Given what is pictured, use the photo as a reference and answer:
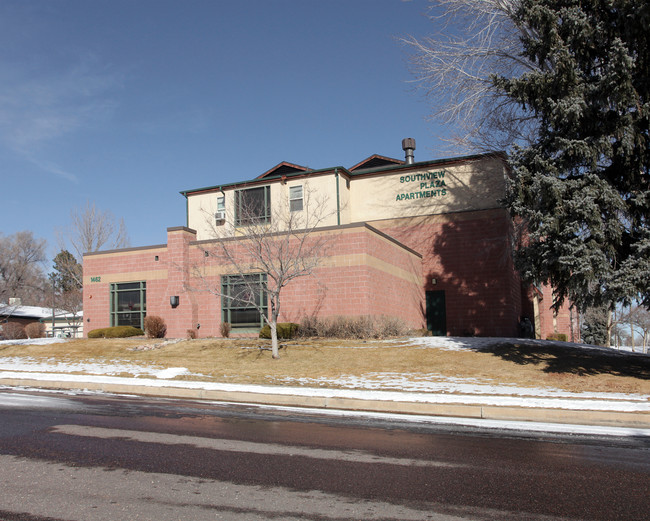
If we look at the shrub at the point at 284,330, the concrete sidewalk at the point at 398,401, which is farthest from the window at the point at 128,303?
the concrete sidewalk at the point at 398,401

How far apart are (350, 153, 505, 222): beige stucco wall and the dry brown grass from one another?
979 centimetres

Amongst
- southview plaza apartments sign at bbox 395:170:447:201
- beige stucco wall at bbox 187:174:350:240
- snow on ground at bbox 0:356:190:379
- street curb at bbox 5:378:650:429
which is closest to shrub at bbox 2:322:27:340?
beige stucco wall at bbox 187:174:350:240

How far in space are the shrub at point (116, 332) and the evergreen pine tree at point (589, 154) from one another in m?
17.6

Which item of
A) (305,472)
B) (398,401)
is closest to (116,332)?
(398,401)

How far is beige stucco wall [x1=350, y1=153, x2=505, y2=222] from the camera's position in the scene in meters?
26.0

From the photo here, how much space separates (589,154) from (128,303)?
69.9ft

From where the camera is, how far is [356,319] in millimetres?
21266

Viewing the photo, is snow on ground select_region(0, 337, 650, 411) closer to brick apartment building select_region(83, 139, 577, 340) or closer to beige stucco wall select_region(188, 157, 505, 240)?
brick apartment building select_region(83, 139, 577, 340)

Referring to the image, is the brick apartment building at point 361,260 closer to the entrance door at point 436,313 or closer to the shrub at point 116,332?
the entrance door at point 436,313

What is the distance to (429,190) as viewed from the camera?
27.5 metres

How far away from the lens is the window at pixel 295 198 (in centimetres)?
2795

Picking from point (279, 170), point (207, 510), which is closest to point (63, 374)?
point (207, 510)

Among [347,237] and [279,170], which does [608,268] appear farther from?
[279,170]

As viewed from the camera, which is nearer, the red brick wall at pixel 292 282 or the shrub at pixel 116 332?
the red brick wall at pixel 292 282
